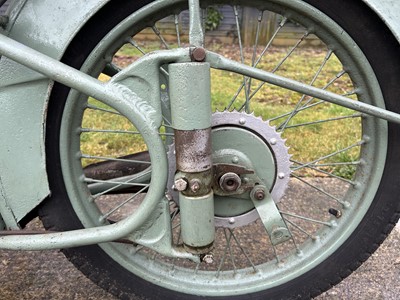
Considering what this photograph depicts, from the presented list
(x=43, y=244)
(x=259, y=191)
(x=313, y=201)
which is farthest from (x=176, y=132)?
(x=313, y=201)

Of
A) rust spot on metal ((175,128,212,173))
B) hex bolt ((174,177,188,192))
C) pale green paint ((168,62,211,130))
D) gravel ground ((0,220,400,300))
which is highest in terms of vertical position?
pale green paint ((168,62,211,130))

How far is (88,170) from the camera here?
5.92 feet

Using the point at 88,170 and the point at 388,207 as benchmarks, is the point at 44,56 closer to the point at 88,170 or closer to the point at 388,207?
the point at 88,170

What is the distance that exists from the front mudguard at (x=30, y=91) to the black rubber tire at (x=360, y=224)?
0.12 feet

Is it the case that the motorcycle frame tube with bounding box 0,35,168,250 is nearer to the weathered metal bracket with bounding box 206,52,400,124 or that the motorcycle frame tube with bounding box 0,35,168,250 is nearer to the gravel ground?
the weathered metal bracket with bounding box 206,52,400,124

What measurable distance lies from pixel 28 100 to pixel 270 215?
0.73m

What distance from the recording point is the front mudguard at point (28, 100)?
124cm

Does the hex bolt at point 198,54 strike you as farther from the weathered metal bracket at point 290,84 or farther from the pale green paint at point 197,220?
the pale green paint at point 197,220

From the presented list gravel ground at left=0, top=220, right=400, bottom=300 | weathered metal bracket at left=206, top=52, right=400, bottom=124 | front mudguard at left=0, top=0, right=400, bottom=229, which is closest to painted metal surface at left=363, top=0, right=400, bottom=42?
front mudguard at left=0, top=0, right=400, bottom=229

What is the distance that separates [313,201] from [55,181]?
1.42 meters

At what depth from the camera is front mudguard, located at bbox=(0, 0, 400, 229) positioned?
1240 mm

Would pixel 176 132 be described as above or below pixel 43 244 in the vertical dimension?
above

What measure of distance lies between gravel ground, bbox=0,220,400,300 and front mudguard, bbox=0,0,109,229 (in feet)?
1.63

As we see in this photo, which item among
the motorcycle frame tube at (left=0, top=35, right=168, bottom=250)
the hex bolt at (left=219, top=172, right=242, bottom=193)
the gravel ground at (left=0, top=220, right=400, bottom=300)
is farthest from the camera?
the gravel ground at (left=0, top=220, right=400, bottom=300)
